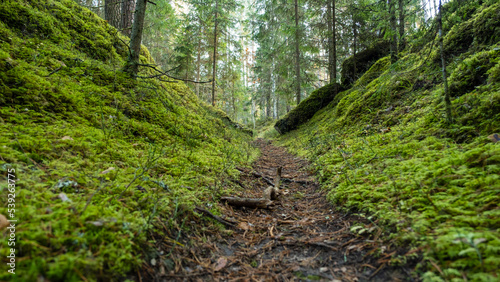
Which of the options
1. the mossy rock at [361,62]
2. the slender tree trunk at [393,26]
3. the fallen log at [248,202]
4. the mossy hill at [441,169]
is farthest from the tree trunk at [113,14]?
the mossy rock at [361,62]

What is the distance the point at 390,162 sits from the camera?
3285 mm

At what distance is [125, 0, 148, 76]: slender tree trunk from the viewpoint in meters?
4.56

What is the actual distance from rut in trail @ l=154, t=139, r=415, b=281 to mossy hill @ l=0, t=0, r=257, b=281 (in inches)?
15.6

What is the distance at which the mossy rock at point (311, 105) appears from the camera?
499 inches

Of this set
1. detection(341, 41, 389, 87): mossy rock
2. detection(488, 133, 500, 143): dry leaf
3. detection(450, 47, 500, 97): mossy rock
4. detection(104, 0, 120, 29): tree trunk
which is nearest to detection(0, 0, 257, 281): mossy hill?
detection(104, 0, 120, 29): tree trunk

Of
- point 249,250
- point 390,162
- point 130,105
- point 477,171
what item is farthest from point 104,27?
point 477,171

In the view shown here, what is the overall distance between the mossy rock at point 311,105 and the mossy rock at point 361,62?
74 cm

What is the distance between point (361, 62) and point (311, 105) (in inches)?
147

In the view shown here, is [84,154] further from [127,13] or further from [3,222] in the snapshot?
[127,13]

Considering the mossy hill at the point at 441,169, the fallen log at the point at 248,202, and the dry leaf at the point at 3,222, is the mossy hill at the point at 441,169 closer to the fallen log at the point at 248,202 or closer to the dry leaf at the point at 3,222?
the fallen log at the point at 248,202

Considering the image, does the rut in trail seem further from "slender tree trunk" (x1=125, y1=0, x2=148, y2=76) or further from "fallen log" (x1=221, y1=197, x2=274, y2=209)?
"slender tree trunk" (x1=125, y1=0, x2=148, y2=76)

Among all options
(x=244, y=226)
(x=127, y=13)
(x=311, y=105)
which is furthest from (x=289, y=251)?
(x=311, y=105)

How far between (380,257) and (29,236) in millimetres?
2679

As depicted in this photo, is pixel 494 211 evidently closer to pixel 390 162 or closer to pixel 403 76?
pixel 390 162
